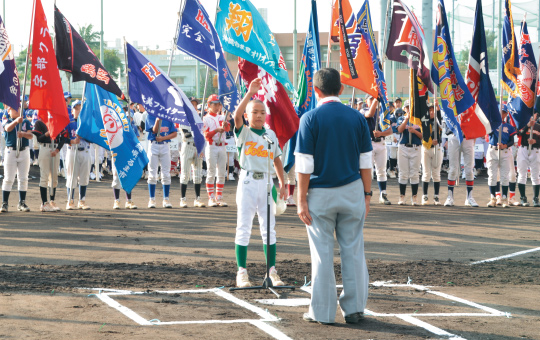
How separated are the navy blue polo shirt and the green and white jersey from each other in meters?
1.48

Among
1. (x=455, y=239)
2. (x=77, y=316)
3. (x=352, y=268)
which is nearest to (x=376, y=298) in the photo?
(x=352, y=268)

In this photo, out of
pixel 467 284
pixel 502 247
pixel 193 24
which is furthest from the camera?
pixel 193 24

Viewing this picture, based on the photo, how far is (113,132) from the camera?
14.8 metres

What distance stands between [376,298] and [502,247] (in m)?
4.77

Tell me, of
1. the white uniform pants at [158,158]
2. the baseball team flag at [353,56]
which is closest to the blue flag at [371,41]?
the baseball team flag at [353,56]

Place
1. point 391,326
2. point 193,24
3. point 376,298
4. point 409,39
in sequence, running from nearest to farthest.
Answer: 1. point 391,326
2. point 376,298
3. point 193,24
4. point 409,39

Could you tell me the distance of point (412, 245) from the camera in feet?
37.6

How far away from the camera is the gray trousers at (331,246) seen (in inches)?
249

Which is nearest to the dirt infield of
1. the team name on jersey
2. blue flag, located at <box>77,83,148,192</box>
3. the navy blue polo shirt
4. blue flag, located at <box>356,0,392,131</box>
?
blue flag, located at <box>77,83,148,192</box>

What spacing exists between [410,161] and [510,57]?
3.46 meters

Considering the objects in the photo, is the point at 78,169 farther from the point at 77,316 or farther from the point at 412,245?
the point at 77,316

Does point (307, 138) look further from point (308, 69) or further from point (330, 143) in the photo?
point (308, 69)

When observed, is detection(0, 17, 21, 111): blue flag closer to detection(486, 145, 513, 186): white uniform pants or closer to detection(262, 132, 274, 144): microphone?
detection(262, 132, 274, 144): microphone

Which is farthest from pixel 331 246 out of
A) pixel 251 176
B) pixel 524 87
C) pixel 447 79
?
pixel 524 87
